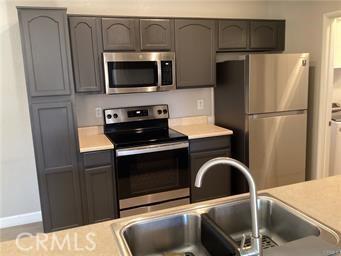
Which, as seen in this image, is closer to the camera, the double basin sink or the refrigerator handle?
the double basin sink

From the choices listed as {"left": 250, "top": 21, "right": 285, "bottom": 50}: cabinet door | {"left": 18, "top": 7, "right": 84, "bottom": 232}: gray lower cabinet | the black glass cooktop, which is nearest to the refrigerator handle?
the black glass cooktop

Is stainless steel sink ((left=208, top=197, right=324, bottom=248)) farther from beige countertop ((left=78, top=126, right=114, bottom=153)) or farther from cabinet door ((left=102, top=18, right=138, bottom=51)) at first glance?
cabinet door ((left=102, top=18, right=138, bottom=51))

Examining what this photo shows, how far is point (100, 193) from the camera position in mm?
2746

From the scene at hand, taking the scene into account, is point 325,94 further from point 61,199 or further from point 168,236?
point 61,199

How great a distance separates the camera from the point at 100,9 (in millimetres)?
3057

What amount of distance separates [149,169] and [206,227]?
5.35ft

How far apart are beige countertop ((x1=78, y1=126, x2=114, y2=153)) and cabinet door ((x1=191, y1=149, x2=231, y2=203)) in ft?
2.93

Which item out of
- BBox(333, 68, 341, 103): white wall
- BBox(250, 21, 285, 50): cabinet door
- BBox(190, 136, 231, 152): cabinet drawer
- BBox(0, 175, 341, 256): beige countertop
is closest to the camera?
BBox(0, 175, 341, 256): beige countertop

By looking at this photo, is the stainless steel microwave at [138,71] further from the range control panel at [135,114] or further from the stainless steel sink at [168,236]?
the stainless steel sink at [168,236]

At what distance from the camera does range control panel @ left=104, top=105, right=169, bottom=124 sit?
3.20 meters

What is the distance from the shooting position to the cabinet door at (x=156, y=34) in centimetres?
295

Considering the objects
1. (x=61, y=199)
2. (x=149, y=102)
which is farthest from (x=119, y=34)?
(x=61, y=199)

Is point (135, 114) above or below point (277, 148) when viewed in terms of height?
above

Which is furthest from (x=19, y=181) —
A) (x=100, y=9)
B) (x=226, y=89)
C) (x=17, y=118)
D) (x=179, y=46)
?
(x=226, y=89)
